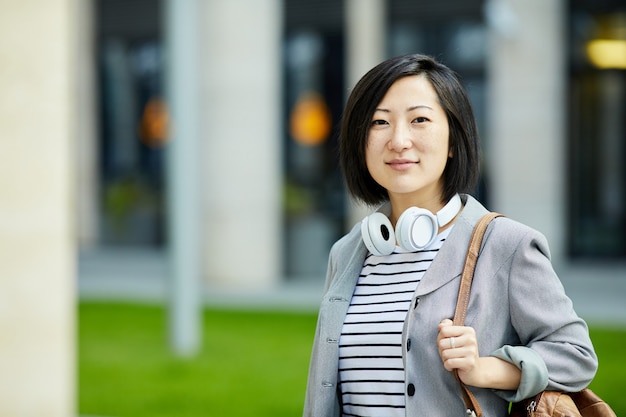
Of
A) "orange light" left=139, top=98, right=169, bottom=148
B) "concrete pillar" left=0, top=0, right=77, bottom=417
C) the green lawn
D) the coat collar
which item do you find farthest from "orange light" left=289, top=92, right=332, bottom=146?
the coat collar

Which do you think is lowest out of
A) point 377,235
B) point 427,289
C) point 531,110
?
point 427,289

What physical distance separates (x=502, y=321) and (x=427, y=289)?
7.1 inches

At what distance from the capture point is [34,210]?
6.20 meters

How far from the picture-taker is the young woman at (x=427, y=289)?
85.0 inches

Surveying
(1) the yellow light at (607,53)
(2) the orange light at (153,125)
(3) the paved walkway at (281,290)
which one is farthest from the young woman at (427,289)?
(2) the orange light at (153,125)

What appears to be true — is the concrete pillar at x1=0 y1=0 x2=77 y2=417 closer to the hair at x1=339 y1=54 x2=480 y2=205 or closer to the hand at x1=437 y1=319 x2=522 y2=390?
the hair at x1=339 y1=54 x2=480 y2=205

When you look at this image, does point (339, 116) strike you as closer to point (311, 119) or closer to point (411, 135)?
point (311, 119)

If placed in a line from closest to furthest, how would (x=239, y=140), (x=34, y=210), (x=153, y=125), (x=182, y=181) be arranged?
1. (x=34, y=210)
2. (x=182, y=181)
3. (x=239, y=140)
4. (x=153, y=125)

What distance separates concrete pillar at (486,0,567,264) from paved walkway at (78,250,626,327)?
107 cm

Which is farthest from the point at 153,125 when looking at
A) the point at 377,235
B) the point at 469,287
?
the point at 469,287

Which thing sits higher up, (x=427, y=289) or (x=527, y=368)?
(x=427, y=289)

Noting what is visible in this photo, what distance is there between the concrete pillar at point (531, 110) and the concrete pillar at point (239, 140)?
367 centimetres

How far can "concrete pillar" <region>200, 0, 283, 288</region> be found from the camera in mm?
16297

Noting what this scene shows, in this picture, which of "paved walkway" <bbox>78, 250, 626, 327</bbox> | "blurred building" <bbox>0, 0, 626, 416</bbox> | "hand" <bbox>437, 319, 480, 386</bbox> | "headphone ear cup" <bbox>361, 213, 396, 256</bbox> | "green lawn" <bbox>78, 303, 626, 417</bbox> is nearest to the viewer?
"hand" <bbox>437, 319, 480, 386</bbox>
